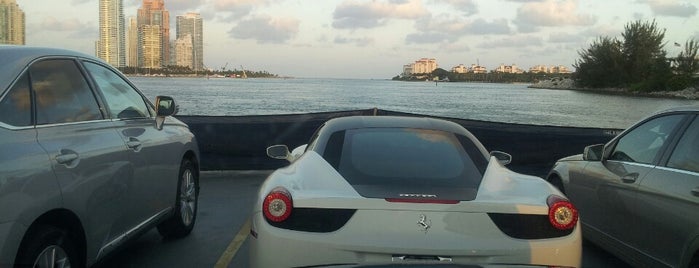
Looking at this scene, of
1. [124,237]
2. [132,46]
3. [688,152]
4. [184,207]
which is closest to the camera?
[688,152]

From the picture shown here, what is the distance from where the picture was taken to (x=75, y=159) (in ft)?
11.9

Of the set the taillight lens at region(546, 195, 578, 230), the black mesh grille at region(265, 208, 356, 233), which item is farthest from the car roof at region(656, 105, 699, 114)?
the black mesh grille at region(265, 208, 356, 233)

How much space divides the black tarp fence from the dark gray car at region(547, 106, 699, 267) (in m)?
4.89

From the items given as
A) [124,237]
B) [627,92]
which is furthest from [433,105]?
[627,92]

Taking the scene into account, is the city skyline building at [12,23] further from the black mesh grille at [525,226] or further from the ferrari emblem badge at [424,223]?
the black mesh grille at [525,226]

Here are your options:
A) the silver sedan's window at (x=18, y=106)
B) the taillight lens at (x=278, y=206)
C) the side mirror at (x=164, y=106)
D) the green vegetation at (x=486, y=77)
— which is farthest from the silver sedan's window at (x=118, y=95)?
the green vegetation at (x=486, y=77)

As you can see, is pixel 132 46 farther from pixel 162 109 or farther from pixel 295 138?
pixel 162 109

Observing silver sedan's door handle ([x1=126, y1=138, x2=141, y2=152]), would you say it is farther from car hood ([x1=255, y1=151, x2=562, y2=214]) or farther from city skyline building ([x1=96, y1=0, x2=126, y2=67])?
city skyline building ([x1=96, y1=0, x2=126, y2=67])

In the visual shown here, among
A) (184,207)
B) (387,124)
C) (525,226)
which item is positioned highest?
(387,124)

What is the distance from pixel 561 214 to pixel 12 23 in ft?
18.7

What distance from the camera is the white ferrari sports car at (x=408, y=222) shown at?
3.22 metres

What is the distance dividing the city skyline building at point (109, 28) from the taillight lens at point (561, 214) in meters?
9.26

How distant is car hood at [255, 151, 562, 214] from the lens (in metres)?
3.32

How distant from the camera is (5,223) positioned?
2.88 m
